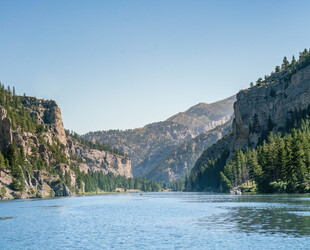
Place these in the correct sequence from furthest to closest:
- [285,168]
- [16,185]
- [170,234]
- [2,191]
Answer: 1. [16,185]
2. [2,191]
3. [285,168]
4. [170,234]

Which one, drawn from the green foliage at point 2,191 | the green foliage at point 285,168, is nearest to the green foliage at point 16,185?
the green foliage at point 2,191

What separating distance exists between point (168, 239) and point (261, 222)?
17046 mm

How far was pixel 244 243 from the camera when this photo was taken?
41250mm

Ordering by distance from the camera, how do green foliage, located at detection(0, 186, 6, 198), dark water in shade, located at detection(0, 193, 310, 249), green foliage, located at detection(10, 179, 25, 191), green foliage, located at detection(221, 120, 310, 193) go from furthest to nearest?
green foliage, located at detection(10, 179, 25, 191) < green foliage, located at detection(0, 186, 6, 198) < green foliage, located at detection(221, 120, 310, 193) < dark water in shade, located at detection(0, 193, 310, 249)

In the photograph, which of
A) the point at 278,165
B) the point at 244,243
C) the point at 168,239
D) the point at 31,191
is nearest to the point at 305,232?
the point at 244,243

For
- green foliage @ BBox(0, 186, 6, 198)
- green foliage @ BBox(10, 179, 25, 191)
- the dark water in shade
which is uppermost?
green foliage @ BBox(10, 179, 25, 191)

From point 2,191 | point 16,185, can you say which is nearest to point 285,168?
point 2,191

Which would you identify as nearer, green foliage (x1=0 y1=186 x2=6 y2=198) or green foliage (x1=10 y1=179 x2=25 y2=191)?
green foliage (x1=0 y1=186 x2=6 y2=198)

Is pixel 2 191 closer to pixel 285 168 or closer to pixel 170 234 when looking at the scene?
pixel 285 168

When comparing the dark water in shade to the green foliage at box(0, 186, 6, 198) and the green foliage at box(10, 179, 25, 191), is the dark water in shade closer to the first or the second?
the green foliage at box(0, 186, 6, 198)

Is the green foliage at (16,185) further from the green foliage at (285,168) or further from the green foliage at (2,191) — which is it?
the green foliage at (285,168)

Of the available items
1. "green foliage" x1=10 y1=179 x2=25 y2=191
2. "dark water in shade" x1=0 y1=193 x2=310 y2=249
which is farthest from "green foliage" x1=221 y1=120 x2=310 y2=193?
"green foliage" x1=10 y1=179 x2=25 y2=191

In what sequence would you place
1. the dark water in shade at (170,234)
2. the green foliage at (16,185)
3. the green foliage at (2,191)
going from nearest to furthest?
the dark water in shade at (170,234)
the green foliage at (2,191)
the green foliage at (16,185)

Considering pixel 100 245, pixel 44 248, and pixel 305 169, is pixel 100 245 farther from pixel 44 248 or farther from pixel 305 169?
pixel 305 169
